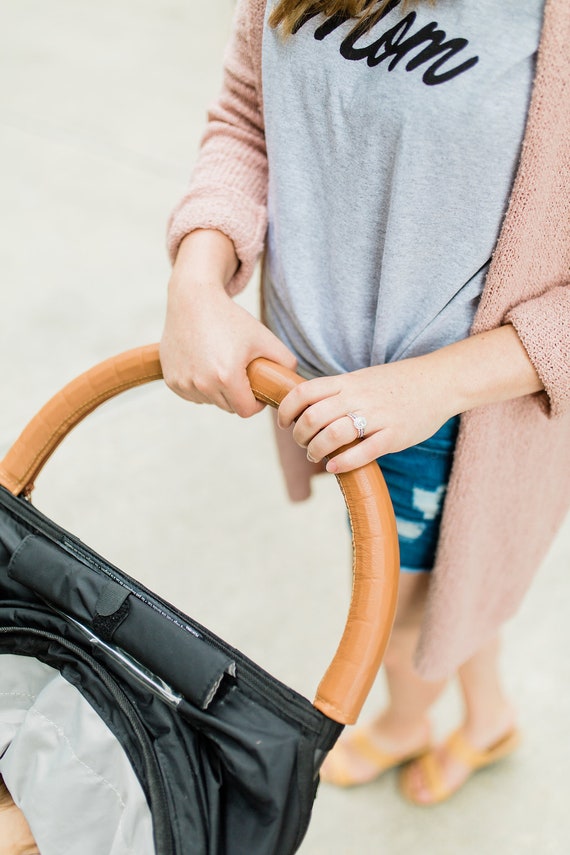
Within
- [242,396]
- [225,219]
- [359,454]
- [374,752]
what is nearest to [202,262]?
[225,219]

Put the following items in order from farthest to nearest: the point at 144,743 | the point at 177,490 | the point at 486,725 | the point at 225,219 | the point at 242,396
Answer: the point at 177,490
the point at 486,725
the point at 225,219
the point at 242,396
the point at 144,743

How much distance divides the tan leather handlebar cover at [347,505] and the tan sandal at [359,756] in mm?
716

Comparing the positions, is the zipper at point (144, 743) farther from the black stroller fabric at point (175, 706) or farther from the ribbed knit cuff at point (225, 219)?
the ribbed knit cuff at point (225, 219)

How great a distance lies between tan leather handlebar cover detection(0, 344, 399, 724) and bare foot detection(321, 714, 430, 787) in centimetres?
69

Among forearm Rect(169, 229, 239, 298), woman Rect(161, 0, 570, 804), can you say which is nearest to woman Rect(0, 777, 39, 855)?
woman Rect(161, 0, 570, 804)

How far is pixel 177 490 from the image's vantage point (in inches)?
64.1

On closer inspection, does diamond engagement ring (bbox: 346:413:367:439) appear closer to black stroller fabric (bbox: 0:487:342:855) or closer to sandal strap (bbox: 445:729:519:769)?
black stroller fabric (bbox: 0:487:342:855)

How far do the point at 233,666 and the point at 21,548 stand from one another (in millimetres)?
214

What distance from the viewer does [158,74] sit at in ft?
10.5

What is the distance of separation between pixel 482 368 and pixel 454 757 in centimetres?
81

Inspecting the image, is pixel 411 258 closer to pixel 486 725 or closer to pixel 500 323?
pixel 500 323

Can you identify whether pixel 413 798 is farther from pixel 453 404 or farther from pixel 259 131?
pixel 259 131

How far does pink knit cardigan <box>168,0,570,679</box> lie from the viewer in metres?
0.59

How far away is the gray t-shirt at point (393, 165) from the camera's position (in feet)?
1.89
